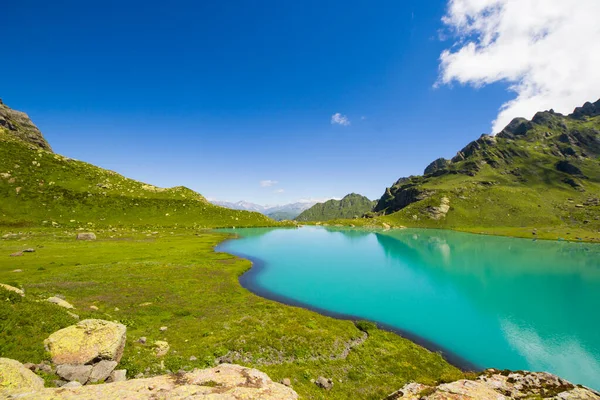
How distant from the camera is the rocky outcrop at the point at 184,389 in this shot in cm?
917

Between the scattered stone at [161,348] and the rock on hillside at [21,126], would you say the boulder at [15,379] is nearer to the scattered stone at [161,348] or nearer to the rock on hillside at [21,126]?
the scattered stone at [161,348]

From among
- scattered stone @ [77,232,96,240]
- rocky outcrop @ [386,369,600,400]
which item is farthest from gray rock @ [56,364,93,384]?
scattered stone @ [77,232,96,240]

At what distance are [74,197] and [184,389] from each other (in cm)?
15944

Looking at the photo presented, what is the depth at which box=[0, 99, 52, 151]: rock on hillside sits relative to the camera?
16341 centimetres

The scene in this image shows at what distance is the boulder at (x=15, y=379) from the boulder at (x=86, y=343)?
5.26 m

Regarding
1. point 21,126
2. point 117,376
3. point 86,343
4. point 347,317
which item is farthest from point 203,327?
point 21,126

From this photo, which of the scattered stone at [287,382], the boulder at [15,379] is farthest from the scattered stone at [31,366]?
the scattered stone at [287,382]

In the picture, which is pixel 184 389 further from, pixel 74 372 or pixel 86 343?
pixel 86 343

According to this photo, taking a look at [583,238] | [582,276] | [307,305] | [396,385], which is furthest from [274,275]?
[583,238]

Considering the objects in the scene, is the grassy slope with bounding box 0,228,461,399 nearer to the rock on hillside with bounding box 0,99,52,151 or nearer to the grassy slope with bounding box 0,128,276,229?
the grassy slope with bounding box 0,128,276,229

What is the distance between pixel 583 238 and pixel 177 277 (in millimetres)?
227263

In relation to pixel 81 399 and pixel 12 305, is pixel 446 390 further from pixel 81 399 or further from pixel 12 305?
pixel 12 305

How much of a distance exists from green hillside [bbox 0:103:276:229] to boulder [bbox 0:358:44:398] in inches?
4995

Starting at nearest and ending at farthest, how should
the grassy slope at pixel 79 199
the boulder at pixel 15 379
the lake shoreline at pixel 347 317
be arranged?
the boulder at pixel 15 379
the lake shoreline at pixel 347 317
the grassy slope at pixel 79 199
